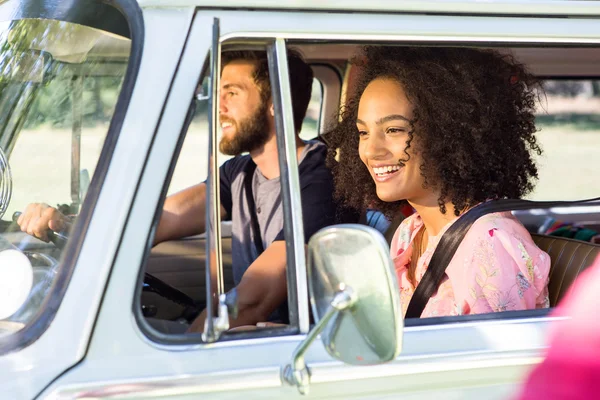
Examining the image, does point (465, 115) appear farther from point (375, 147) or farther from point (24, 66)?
point (24, 66)

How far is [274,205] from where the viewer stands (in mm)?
2744

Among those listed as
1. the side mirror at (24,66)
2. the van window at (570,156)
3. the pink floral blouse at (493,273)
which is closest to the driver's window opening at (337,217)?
the pink floral blouse at (493,273)

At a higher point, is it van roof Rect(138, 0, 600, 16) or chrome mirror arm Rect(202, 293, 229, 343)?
van roof Rect(138, 0, 600, 16)

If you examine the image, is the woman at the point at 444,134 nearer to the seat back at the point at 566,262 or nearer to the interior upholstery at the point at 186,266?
the seat back at the point at 566,262

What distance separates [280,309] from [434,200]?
1.98 feet

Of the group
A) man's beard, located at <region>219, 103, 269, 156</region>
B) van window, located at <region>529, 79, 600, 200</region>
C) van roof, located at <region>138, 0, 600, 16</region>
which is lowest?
man's beard, located at <region>219, 103, 269, 156</region>

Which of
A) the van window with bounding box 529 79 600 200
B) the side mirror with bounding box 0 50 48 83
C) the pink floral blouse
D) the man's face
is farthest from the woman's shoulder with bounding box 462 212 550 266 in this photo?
the van window with bounding box 529 79 600 200

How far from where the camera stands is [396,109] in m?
2.41

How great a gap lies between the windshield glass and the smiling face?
915 mm

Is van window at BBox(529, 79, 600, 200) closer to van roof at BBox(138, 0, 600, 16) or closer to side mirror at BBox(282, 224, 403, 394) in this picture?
van roof at BBox(138, 0, 600, 16)

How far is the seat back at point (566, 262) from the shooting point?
2.53m

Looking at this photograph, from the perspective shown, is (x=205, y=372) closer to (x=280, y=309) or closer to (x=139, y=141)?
(x=139, y=141)

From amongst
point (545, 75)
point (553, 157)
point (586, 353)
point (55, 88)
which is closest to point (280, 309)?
point (55, 88)

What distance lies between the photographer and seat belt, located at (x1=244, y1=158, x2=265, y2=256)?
276 centimetres
